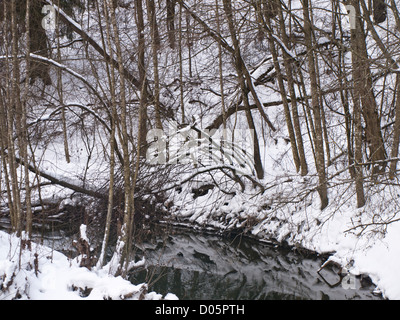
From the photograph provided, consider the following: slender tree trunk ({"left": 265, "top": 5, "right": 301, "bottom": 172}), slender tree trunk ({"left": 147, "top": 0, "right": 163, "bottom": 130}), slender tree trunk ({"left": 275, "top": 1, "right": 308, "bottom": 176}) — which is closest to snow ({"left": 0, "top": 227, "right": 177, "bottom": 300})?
slender tree trunk ({"left": 147, "top": 0, "right": 163, "bottom": 130})

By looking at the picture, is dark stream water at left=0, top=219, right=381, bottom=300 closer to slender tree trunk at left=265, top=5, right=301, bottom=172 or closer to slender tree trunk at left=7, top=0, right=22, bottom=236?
slender tree trunk at left=7, top=0, right=22, bottom=236

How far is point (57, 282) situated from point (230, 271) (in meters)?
3.56

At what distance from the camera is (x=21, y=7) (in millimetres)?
11500

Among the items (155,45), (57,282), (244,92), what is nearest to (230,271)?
(57,282)

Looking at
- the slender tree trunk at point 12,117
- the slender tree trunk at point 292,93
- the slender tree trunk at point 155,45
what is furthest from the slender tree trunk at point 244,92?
the slender tree trunk at point 12,117

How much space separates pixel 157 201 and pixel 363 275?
16.8 ft

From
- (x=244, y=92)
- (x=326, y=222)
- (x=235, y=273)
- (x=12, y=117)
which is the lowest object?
(x=235, y=273)

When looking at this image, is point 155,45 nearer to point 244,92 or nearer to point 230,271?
point 244,92

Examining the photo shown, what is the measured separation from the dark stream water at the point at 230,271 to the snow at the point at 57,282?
88cm

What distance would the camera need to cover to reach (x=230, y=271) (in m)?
7.46

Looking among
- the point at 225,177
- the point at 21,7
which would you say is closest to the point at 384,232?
the point at 225,177

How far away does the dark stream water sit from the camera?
6363 millimetres
